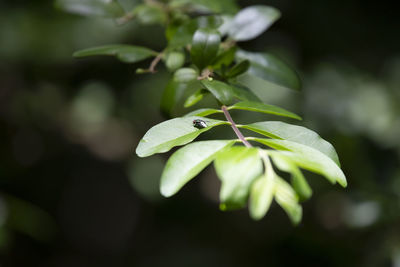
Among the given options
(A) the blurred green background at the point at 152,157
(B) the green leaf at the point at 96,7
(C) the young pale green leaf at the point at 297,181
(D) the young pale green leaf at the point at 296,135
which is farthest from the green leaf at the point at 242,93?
(A) the blurred green background at the point at 152,157

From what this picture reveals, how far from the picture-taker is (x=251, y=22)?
0.87 m

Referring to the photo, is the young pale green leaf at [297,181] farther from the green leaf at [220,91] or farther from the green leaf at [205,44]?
the green leaf at [205,44]

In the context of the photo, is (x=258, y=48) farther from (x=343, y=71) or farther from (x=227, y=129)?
(x=227, y=129)

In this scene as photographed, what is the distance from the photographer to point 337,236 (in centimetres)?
213

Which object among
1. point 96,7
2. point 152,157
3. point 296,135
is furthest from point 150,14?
point 152,157

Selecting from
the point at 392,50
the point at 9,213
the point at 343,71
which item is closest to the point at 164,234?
the point at 9,213

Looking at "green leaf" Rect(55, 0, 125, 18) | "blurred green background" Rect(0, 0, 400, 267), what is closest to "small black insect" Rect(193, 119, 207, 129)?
"green leaf" Rect(55, 0, 125, 18)

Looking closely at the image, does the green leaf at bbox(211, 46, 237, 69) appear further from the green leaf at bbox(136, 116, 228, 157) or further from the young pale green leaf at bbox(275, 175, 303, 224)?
the young pale green leaf at bbox(275, 175, 303, 224)

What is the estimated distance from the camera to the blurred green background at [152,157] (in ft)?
5.66

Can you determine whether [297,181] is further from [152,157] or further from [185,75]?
[152,157]

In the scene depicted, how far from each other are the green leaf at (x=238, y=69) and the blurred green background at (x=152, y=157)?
1.00 metres

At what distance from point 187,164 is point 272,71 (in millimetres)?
385

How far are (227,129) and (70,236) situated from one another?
5.23ft

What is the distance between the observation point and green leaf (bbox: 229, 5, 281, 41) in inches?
33.8
